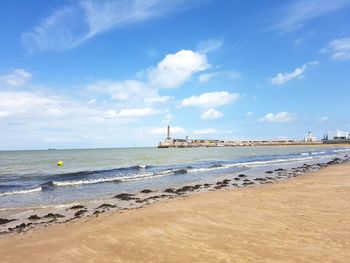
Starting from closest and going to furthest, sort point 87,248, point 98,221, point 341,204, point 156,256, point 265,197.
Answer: point 156,256 → point 87,248 → point 98,221 → point 341,204 → point 265,197

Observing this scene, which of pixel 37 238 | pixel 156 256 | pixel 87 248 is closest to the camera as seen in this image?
pixel 156 256

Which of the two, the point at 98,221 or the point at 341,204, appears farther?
the point at 341,204

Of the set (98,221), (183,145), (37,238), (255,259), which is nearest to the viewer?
(255,259)

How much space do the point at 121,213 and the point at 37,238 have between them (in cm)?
359

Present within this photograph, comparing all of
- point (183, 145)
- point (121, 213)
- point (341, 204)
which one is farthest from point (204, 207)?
point (183, 145)

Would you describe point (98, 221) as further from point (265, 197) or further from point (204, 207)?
point (265, 197)

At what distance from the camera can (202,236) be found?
879 cm

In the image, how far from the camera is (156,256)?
7.37 meters

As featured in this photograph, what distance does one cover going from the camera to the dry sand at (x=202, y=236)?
7.30m

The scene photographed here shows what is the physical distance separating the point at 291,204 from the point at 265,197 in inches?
83.2

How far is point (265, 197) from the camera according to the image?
15195mm

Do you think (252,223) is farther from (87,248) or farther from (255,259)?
(87,248)

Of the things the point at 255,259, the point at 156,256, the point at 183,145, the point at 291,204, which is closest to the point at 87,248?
the point at 156,256

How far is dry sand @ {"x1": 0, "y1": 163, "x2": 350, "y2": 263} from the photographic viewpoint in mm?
7305
